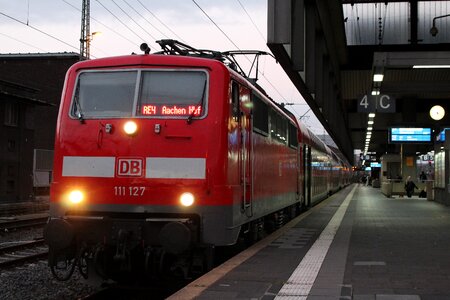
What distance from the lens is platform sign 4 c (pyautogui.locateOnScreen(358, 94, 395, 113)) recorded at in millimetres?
20875

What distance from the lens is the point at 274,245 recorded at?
386 inches

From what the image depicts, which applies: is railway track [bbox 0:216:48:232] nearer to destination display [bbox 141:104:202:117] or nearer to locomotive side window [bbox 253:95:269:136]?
locomotive side window [bbox 253:95:269:136]

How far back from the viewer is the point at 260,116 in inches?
371

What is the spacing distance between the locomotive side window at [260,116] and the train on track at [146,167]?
3.82 feet

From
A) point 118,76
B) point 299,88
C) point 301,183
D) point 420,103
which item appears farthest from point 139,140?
point 420,103

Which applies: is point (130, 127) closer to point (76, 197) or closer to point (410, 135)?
point (76, 197)

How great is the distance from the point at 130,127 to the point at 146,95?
518 millimetres

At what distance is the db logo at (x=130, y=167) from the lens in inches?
276

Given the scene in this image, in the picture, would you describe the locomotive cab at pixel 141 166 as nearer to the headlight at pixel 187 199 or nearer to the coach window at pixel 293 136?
the headlight at pixel 187 199

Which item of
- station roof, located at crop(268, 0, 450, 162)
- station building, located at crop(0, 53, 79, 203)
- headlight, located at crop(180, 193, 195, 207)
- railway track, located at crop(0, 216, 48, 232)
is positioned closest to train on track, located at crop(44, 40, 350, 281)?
headlight, located at crop(180, 193, 195, 207)

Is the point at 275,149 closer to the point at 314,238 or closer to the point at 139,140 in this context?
the point at 314,238

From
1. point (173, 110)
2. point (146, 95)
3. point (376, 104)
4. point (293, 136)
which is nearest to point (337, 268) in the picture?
point (173, 110)

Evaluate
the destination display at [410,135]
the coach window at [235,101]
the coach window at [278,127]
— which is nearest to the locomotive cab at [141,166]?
the coach window at [235,101]

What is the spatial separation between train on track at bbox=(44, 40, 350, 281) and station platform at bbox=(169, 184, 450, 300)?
696mm
